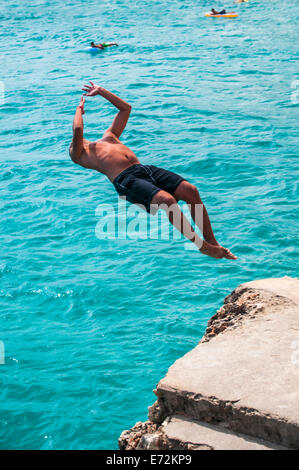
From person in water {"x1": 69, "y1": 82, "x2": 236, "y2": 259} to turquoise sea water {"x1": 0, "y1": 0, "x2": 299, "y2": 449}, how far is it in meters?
3.35

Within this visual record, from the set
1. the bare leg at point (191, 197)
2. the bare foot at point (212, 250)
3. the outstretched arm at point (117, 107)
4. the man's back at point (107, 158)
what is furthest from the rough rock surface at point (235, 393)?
the outstretched arm at point (117, 107)

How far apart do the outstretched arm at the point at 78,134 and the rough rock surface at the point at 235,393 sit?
8.97 ft

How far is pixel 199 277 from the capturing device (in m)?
11.6

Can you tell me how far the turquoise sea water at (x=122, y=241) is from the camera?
9.09 m

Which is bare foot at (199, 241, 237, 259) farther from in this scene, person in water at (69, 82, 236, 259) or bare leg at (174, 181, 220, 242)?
bare leg at (174, 181, 220, 242)

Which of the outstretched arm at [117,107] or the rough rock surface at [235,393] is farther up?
the outstretched arm at [117,107]

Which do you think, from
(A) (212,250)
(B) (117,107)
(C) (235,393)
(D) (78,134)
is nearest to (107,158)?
(D) (78,134)

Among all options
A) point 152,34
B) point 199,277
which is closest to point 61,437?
point 199,277

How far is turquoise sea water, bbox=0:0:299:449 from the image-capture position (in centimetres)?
909

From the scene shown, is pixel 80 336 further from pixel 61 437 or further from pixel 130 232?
pixel 130 232

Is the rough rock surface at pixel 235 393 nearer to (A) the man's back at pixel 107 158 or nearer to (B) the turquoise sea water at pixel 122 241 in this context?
(A) the man's back at pixel 107 158

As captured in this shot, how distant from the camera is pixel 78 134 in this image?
6.88m

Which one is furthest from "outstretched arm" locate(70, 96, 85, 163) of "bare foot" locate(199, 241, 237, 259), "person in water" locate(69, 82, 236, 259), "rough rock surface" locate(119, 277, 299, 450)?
"rough rock surface" locate(119, 277, 299, 450)

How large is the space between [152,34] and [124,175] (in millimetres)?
27284
